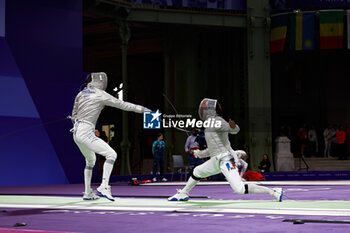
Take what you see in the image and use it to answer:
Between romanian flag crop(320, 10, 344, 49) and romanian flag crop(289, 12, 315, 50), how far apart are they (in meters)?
0.37

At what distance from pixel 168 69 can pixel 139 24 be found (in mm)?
2290

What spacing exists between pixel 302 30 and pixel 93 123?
15.2 m

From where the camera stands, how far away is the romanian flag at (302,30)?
2295 cm

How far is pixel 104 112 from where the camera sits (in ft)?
102

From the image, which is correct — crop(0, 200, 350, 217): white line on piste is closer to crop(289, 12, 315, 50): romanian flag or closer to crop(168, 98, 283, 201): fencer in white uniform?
crop(168, 98, 283, 201): fencer in white uniform

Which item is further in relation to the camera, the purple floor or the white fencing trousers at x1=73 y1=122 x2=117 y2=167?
the white fencing trousers at x1=73 y1=122 x2=117 y2=167

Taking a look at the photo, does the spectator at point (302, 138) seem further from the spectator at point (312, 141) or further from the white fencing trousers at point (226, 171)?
the white fencing trousers at point (226, 171)

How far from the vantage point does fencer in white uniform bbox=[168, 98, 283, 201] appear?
851cm

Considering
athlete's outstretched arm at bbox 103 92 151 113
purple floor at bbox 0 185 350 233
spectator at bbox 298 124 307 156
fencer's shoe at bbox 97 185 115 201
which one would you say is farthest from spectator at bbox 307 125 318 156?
purple floor at bbox 0 185 350 233

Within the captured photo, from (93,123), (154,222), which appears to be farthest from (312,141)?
(154,222)

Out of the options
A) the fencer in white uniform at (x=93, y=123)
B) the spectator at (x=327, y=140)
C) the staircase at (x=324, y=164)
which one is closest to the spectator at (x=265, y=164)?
the staircase at (x=324, y=164)

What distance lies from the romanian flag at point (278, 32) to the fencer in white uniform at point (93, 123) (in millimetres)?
14035

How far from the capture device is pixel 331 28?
75.3 feet

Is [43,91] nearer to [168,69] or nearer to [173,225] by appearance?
[168,69]
